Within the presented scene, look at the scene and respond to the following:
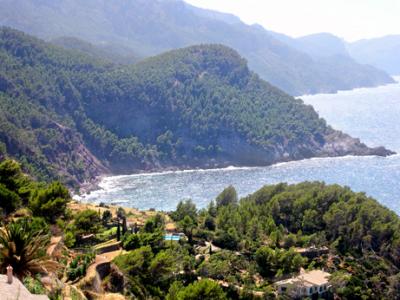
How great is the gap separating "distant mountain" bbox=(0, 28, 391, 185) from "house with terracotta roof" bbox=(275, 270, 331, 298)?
93.1m

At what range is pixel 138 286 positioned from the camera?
138 ft

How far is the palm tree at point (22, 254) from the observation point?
91.6 feet

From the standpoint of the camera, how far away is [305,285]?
5244 cm

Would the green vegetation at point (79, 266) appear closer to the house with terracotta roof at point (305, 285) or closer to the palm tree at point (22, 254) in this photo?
the palm tree at point (22, 254)

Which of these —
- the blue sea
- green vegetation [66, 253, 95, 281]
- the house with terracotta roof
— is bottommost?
the blue sea

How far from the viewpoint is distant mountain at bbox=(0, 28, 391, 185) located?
498 feet

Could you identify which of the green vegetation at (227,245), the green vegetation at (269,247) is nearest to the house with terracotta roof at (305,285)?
the green vegetation at (269,247)

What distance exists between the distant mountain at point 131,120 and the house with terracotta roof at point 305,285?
305ft

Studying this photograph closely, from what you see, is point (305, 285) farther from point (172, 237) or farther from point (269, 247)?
point (172, 237)

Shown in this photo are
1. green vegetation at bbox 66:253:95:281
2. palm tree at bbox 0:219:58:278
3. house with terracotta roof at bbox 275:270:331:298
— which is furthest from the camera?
house with terracotta roof at bbox 275:270:331:298

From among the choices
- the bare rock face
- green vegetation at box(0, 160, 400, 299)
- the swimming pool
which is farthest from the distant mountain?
the swimming pool

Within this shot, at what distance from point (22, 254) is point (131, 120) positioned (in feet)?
502

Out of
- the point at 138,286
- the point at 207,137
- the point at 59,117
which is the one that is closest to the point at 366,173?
the point at 207,137

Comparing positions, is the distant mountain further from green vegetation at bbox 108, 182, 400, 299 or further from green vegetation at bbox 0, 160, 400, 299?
green vegetation at bbox 0, 160, 400, 299
